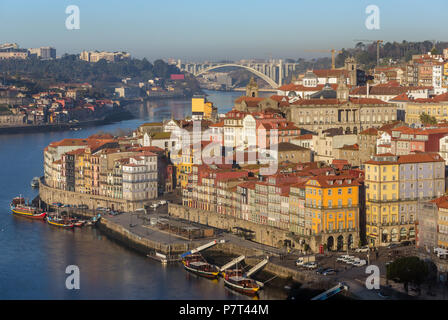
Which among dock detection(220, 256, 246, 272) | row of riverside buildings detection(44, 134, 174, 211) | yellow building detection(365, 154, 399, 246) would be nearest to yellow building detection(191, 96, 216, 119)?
row of riverside buildings detection(44, 134, 174, 211)

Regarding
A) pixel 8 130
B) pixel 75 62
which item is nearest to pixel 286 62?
pixel 75 62

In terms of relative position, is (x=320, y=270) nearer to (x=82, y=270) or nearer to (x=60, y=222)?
(x=82, y=270)

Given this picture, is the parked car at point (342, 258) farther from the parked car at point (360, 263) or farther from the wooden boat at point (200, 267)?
the wooden boat at point (200, 267)

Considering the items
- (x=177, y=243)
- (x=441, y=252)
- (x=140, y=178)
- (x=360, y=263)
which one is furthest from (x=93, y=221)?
(x=441, y=252)

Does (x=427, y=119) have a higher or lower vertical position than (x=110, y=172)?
higher

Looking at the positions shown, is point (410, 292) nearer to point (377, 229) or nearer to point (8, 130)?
point (377, 229)

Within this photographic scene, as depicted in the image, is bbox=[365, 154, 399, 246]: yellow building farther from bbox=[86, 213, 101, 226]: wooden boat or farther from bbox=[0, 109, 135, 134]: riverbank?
bbox=[0, 109, 135, 134]: riverbank
